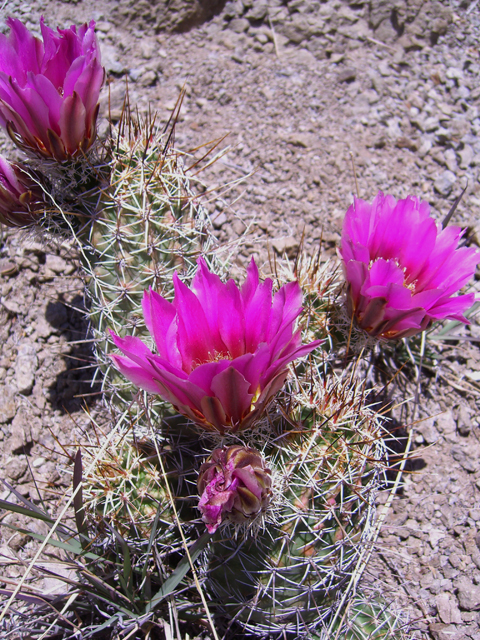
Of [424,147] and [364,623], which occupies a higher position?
[424,147]

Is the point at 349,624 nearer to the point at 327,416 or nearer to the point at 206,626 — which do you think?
the point at 206,626

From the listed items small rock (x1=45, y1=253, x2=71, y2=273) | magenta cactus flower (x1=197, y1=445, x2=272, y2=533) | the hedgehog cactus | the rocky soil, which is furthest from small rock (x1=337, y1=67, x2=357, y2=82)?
magenta cactus flower (x1=197, y1=445, x2=272, y2=533)

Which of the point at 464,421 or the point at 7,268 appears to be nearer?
the point at 464,421

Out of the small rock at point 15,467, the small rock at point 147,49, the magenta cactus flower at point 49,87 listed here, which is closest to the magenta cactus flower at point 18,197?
the magenta cactus flower at point 49,87

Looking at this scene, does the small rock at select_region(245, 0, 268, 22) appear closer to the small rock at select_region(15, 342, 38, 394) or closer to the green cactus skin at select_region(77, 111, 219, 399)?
the green cactus skin at select_region(77, 111, 219, 399)

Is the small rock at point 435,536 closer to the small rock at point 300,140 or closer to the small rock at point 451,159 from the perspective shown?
the small rock at point 451,159

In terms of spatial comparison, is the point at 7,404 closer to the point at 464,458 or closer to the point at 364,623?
the point at 364,623

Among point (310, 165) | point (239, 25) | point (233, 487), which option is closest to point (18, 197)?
point (233, 487)
